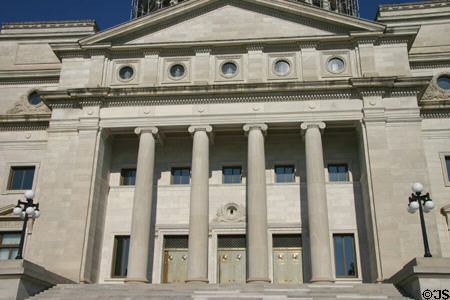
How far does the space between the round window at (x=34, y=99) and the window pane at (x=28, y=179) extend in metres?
5.68

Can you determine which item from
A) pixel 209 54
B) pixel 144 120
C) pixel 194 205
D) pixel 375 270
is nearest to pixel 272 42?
pixel 209 54

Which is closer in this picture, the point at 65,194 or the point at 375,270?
the point at 375,270

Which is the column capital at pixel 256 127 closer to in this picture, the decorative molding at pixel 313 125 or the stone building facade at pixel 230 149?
the stone building facade at pixel 230 149

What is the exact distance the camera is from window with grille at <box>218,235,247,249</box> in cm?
3031

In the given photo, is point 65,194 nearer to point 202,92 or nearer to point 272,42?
point 202,92

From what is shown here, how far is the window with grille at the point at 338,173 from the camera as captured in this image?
103ft

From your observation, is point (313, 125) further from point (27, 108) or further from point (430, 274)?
point (27, 108)

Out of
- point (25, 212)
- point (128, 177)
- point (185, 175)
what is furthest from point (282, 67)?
point (25, 212)

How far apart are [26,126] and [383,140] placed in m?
22.7

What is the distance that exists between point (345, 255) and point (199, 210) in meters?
8.68

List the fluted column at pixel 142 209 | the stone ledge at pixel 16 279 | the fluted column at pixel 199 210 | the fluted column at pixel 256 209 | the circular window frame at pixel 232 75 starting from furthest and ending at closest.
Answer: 1. the circular window frame at pixel 232 75
2. the fluted column at pixel 142 209
3. the fluted column at pixel 199 210
4. the fluted column at pixel 256 209
5. the stone ledge at pixel 16 279

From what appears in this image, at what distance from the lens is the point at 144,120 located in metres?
30.5

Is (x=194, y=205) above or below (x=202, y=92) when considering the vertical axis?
below

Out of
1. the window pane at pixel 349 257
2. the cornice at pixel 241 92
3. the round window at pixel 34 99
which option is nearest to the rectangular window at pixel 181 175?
the cornice at pixel 241 92
